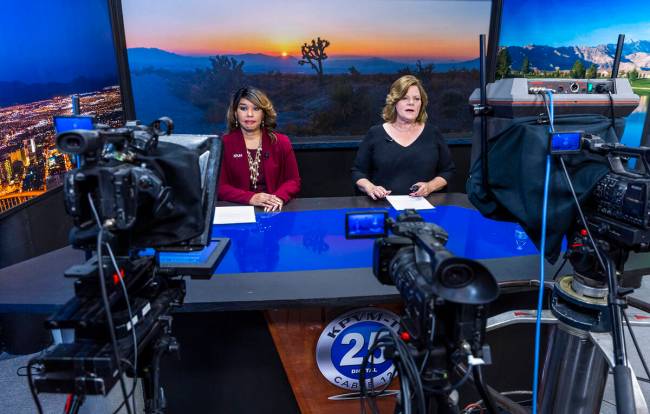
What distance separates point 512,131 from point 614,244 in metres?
0.39

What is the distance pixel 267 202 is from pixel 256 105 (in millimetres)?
666

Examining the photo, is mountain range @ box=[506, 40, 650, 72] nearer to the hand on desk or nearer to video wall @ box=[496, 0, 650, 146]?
video wall @ box=[496, 0, 650, 146]

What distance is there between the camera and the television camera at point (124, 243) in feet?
2.68

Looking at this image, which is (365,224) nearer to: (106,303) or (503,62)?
(106,303)

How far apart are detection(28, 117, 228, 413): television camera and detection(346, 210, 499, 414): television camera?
0.41 metres

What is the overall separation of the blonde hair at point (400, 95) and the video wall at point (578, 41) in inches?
70.2

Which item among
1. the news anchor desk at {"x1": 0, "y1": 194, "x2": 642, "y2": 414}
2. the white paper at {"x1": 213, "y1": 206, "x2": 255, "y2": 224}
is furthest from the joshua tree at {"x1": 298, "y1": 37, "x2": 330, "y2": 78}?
the news anchor desk at {"x1": 0, "y1": 194, "x2": 642, "y2": 414}

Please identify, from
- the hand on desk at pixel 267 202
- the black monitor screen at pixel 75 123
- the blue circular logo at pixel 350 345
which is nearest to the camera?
the black monitor screen at pixel 75 123

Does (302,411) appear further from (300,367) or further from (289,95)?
(289,95)

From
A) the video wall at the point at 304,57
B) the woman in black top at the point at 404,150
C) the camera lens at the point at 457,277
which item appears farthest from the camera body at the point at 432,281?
the video wall at the point at 304,57

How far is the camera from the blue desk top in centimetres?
155

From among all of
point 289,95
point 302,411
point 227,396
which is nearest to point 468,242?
point 302,411

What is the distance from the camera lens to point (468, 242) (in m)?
1.74

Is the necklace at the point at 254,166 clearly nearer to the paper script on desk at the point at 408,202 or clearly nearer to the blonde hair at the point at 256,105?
the blonde hair at the point at 256,105
